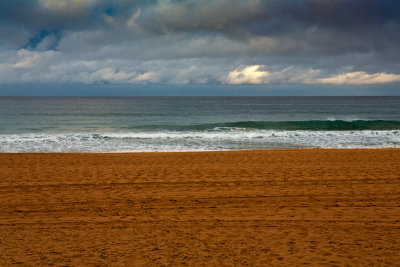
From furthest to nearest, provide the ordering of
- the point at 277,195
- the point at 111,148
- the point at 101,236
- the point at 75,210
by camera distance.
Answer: the point at 111,148
the point at 277,195
the point at 75,210
the point at 101,236

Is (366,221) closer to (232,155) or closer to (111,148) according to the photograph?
(232,155)

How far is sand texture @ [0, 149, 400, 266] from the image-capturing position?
16.5 feet

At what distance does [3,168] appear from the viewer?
1160 cm

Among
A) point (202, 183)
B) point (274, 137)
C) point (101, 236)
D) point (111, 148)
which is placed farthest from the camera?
point (274, 137)

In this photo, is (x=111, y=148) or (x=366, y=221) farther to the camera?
(x=111, y=148)

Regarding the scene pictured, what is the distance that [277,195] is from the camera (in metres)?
8.02

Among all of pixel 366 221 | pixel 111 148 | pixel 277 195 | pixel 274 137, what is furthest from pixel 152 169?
pixel 274 137

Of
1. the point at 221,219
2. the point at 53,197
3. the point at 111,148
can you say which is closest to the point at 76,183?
the point at 53,197

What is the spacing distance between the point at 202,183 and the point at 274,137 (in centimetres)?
1695

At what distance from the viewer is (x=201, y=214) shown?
6.80 meters

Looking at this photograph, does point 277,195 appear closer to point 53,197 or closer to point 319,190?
point 319,190

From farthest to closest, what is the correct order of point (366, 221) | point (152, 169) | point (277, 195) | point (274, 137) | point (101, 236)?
point (274, 137)
point (152, 169)
point (277, 195)
point (366, 221)
point (101, 236)

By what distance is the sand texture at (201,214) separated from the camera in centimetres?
503

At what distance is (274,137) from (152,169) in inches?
624
